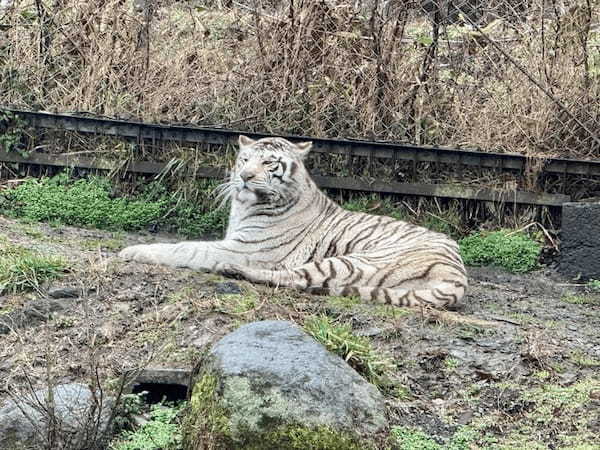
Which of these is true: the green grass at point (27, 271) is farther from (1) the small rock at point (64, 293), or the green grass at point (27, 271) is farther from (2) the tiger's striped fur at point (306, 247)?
(2) the tiger's striped fur at point (306, 247)

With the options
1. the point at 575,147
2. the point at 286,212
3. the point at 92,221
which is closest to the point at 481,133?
the point at 575,147

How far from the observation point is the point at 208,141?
29.2 ft

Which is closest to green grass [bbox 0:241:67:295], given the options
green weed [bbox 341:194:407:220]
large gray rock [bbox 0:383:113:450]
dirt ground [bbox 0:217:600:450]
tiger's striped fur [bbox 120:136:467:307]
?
dirt ground [bbox 0:217:600:450]

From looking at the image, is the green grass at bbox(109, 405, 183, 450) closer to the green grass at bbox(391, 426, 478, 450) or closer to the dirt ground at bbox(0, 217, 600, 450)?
the dirt ground at bbox(0, 217, 600, 450)

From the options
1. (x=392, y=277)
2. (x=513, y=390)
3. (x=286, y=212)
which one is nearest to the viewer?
(x=513, y=390)

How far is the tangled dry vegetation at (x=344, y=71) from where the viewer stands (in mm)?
8969

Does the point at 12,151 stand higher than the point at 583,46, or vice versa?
the point at 583,46

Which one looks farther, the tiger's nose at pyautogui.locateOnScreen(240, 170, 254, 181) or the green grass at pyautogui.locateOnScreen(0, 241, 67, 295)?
the tiger's nose at pyautogui.locateOnScreen(240, 170, 254, 181)

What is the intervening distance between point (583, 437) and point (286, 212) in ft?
12.2

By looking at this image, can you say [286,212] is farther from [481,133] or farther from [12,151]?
[12,151]

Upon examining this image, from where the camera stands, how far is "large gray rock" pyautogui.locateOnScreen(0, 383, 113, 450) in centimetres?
392

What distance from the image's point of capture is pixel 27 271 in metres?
5.84

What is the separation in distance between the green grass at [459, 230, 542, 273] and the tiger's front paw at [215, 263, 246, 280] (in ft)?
8.61

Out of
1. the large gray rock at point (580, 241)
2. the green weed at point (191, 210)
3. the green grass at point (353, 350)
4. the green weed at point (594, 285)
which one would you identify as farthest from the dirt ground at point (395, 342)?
the green weed at point (191, 210)
